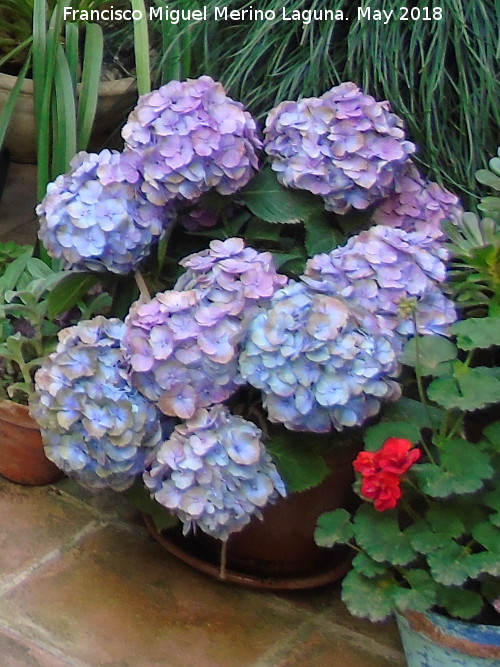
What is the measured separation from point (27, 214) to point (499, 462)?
5.21 ft

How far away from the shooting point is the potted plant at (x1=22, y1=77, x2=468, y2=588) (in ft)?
3.85

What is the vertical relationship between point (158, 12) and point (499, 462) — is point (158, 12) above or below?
above

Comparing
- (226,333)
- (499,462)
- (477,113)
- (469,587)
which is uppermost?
(477,113)

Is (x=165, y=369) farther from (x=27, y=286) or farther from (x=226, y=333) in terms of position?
(x=27, y=286)

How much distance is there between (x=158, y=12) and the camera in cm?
171

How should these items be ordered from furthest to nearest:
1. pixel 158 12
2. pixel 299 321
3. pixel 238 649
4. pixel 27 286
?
pixel 158 12
pixel 27 286
pixel 238 649
pixel 299 321

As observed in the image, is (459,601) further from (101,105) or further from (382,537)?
(101,105)

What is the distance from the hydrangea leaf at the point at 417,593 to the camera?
1.09 metres

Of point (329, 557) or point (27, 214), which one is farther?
point (27, 214)

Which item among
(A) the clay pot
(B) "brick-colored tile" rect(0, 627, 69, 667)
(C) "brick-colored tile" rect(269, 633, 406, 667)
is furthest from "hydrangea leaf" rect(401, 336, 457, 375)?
(A) the clay pot

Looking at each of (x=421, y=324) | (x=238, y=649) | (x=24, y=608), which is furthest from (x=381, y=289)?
(x=24, y=608)

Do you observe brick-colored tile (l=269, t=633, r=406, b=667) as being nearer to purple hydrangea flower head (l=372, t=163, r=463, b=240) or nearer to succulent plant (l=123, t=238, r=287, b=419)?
succulent plant (l=123, t=238, r=287, b=419)

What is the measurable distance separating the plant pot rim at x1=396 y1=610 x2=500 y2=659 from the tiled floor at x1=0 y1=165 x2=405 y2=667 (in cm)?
25

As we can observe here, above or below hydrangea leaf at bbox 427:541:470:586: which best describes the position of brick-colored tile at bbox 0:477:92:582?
below
